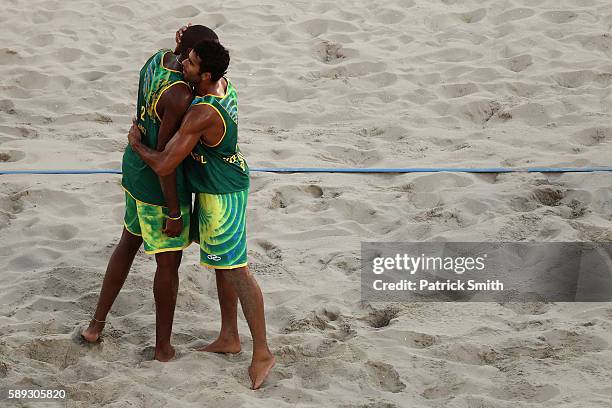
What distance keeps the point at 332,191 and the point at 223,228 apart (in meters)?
1.75

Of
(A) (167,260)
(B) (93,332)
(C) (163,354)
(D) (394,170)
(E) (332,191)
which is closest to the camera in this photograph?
(A) (167,260)

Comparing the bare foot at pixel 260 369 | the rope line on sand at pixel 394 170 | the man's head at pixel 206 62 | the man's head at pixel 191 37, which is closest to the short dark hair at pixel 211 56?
the man's head at pixel 206 62

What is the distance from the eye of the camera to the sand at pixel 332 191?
150 inches

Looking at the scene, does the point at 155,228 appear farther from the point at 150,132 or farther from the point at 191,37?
the point at 191,37

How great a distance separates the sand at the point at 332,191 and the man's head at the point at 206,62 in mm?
1185

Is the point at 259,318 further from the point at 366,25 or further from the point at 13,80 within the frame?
the point at 366,25

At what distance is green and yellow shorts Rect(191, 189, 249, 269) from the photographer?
3.66 m

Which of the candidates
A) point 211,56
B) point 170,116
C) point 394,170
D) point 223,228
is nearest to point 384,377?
point 223,228

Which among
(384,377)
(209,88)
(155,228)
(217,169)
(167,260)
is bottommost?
(384,377)

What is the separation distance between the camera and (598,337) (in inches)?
158

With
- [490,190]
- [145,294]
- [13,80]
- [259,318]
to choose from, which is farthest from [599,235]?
[13,80]

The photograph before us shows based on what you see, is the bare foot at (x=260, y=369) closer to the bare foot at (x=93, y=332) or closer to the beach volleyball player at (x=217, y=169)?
the beach volleyball player at (x=217, y=169)

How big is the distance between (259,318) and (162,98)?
941 mm

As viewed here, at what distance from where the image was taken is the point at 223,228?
3668 mm
